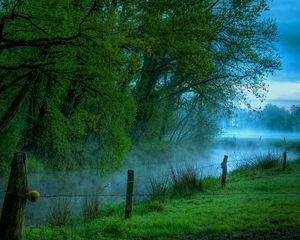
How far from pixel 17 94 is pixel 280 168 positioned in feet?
47.8

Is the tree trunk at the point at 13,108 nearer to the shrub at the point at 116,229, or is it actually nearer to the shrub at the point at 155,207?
the shrub at the point at 155,207

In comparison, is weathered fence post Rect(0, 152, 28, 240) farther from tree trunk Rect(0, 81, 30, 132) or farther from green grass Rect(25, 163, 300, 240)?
tree trunk Rect(0, 81, 30, 132)

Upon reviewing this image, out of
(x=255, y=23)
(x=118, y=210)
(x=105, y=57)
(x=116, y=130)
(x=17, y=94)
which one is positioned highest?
(x=255, y=23)

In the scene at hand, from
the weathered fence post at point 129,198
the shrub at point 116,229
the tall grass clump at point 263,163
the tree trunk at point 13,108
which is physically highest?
the tree trunk at point 13,108

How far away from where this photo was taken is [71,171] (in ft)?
81.5

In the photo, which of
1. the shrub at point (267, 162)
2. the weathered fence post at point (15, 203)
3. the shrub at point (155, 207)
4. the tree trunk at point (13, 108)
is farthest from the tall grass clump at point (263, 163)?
the weathered fence post at point (15, 203)

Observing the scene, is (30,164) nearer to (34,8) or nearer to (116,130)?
(116,130)

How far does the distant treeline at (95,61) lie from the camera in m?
16.8

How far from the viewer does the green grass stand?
9898 mm

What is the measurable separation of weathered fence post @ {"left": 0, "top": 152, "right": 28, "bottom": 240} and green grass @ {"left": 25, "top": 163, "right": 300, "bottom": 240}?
236cm

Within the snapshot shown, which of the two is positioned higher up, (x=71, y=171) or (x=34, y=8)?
(x=34, y=8)

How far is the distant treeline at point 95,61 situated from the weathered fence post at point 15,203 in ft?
32.2

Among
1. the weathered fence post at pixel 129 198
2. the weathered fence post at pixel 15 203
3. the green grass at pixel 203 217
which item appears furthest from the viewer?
the weathered fence post at pixel 129 198

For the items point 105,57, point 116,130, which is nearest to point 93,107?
point 116,130
